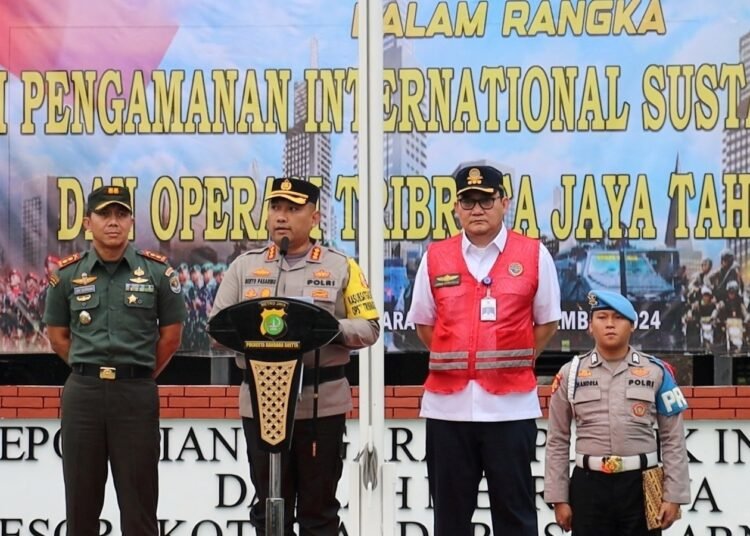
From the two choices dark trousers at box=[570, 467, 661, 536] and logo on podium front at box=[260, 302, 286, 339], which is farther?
dark trousers at box=[570, 467, 661, 536]

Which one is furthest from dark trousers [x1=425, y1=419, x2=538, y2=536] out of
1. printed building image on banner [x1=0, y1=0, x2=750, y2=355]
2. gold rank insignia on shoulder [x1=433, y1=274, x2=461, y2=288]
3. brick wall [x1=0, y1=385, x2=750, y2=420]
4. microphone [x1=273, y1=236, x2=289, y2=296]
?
printed building image on banner [x1=0, y1=0, x2=750, y2=355]

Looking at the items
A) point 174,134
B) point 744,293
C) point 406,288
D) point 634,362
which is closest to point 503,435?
point 634,362

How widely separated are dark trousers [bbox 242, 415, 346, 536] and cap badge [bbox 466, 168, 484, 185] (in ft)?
3.26

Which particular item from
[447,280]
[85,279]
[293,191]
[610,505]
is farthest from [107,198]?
[610,505]

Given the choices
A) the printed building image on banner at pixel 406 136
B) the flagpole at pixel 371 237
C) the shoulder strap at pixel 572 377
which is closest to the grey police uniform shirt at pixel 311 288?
the flagpole at pixel 371 237

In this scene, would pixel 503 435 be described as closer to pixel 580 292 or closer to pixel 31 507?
pixel 580 292

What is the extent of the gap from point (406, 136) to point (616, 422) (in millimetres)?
1835

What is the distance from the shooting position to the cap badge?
4.54 m

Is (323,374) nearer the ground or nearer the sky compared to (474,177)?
nearer the ground

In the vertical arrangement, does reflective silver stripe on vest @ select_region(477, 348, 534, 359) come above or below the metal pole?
above

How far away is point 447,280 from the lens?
4.57 meters

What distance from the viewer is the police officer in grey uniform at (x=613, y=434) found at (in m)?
4.41

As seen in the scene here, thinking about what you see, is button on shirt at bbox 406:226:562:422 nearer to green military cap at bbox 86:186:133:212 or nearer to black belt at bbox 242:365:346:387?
black belt at bbox 242:365:346:387

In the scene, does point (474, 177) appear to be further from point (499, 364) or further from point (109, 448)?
point (109, 448)
